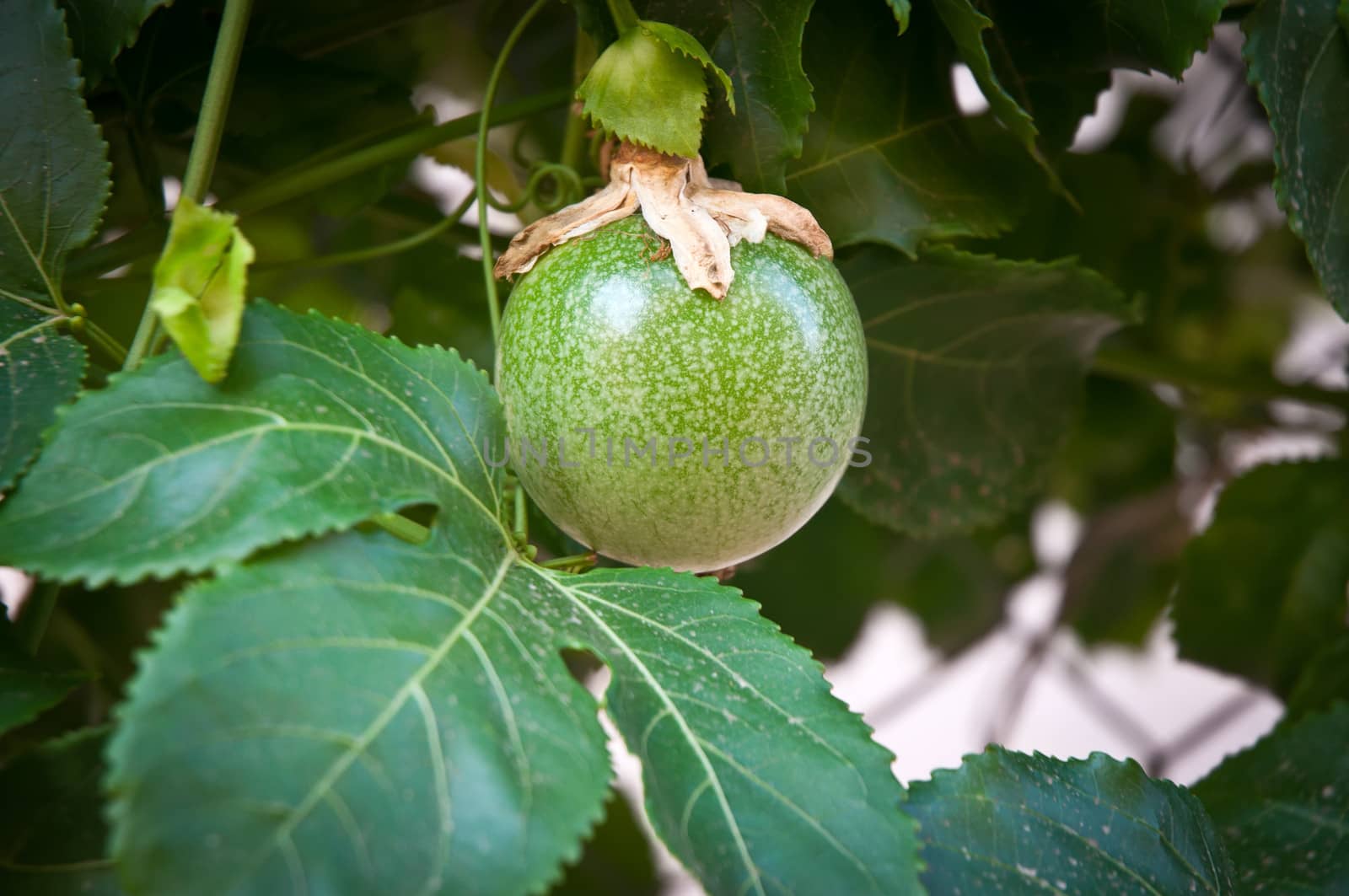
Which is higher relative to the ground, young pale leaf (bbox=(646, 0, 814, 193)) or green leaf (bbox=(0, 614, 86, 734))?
young pale leaf (bbox=(646, 0, 814, 193))

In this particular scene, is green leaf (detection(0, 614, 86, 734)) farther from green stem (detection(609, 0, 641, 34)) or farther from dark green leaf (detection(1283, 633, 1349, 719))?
dark green leaf (detection(1283, 633, 1349, 719))

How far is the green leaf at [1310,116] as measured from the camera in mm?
610

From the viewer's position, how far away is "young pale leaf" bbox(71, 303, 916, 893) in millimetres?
334

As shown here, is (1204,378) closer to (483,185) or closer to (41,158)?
(483,185)

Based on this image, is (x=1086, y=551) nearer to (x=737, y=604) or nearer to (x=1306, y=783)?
(x=1306, y=783)

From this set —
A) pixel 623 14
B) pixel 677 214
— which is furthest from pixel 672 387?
pixel 623 14

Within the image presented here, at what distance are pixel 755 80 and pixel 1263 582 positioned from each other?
0.72 metres

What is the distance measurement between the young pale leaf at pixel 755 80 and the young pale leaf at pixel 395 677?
0.61ft

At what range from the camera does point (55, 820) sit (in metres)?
0.44

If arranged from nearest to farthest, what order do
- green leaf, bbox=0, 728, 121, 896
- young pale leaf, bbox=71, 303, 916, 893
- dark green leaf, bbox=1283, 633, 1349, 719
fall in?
young pale leaf, bbox=71, 303, 916, 893, green leaf, bbox=0, 728, 121, 896, dark green leaf, bbox=1283, 633, 1349, 719

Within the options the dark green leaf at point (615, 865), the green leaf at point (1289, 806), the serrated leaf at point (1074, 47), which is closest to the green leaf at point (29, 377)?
the serrated leaf at point (1074, 47)

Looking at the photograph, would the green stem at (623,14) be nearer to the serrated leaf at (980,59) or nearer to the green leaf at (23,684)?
the serrated leaf at (980,59)

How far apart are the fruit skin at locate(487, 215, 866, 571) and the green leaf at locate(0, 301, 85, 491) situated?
20 centimetres

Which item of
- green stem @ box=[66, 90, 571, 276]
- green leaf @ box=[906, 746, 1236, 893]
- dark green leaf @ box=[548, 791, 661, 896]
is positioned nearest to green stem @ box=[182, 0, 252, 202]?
green stem @ box=[66, 90, 571, 276]
